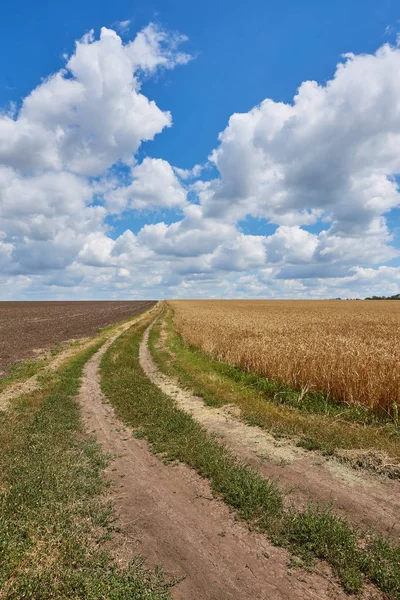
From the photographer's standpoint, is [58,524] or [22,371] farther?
[22,371]

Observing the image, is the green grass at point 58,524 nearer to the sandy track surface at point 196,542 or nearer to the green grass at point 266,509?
the sandy track surface at point 196,542

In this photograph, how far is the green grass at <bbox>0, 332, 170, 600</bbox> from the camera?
13.5 feet

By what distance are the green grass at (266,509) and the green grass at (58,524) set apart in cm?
175

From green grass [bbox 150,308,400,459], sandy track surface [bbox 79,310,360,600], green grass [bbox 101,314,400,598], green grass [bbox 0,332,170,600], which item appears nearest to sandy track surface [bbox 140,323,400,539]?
green grass [bbox 101,314,400,598]

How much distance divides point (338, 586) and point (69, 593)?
3263mm

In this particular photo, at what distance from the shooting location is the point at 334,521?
523cm

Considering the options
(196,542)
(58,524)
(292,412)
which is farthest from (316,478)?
(58,524)

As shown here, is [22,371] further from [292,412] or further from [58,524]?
[58,524]

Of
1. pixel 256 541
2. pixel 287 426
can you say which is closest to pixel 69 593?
pixel 256 541

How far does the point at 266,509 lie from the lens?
572 centimetres

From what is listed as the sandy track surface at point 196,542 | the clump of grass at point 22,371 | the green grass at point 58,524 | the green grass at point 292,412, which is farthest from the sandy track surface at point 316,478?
the clump of grass at point 22,371

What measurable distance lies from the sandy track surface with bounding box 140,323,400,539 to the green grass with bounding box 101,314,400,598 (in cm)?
36

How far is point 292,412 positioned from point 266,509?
5602 millimetres

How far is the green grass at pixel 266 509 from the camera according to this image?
14.6 feet
